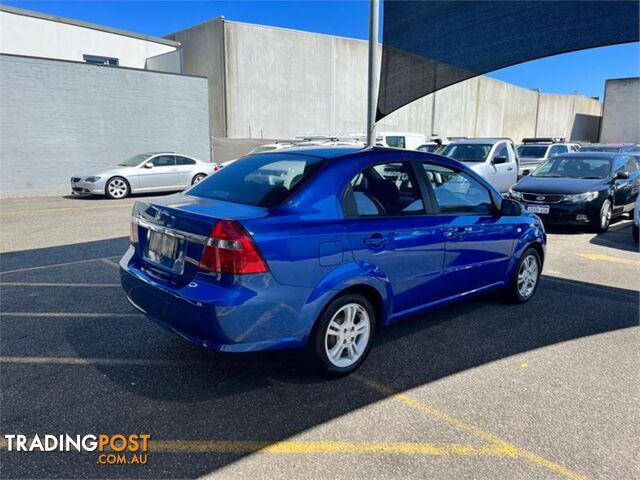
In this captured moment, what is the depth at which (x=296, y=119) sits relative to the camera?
86.8 ft

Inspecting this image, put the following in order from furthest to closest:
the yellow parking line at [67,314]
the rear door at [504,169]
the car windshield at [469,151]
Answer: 1. the car windshield at [469,151]
2. the rear door at [504,169]
3. the yellow parking line at [67,314]

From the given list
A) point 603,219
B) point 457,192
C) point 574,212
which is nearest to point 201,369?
point 457,192

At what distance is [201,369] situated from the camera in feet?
11.9

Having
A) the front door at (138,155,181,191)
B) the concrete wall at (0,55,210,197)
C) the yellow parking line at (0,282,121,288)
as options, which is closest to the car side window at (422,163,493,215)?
→ the yellow parking line at (0,282,121,288)

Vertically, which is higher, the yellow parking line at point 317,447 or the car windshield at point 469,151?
the car windshield at point 469,151

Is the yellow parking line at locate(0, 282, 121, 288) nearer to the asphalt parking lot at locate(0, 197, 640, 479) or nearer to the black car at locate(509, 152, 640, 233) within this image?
the asphalt parking lot at locate(0, 197, 640, 479)

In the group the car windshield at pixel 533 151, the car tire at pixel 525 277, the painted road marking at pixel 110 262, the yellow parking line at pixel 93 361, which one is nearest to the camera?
the yellow parking line at pixel 93 361

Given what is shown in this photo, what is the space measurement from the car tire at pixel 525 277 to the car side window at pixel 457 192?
2.73ft

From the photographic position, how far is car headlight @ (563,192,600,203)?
9336 millimetres

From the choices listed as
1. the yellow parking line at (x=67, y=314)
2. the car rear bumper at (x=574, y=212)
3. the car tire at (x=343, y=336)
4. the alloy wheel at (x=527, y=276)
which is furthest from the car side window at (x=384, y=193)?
the car rear bumper at (x=574, y=212)

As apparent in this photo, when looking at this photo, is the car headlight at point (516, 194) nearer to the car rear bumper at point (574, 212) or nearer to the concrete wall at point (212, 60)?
the car rear bumper at point (574, 212)

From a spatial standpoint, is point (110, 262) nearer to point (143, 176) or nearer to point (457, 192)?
point (457, 192)

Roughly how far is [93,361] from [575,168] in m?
10.5

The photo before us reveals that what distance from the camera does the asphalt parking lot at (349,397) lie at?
2635 mm
